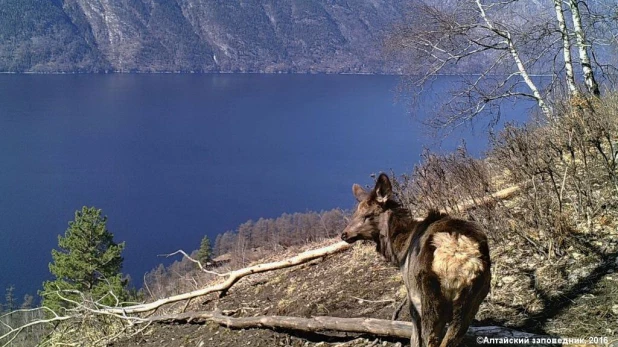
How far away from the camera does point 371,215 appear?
5418 mm

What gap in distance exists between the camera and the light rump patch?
390 centimetres

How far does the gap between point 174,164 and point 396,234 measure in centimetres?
8311

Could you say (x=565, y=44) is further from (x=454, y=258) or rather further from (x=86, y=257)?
(x=86, y=257)

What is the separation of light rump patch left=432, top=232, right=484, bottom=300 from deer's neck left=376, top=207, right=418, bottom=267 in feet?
2.99

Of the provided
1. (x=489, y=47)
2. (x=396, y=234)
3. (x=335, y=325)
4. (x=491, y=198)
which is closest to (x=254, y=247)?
(x=489, y=47)

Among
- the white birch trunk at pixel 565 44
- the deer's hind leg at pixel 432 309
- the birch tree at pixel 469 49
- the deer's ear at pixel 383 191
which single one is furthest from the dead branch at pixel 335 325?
the birch tree at pixel 469 49

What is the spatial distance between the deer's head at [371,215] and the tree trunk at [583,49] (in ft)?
23.5

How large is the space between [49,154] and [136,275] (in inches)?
1677

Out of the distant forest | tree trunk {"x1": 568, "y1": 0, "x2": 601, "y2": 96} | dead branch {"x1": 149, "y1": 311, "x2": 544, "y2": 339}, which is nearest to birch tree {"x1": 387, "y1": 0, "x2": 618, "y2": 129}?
tree trunk {"x1": 568, "y1": 0, "x2": 601, "y2": 96}

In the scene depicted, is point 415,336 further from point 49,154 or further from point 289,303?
point 49,154

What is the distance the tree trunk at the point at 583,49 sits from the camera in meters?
10.8

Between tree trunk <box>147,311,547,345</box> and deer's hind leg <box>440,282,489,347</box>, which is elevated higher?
deer's hind leg <box>440,282,489,347</box>

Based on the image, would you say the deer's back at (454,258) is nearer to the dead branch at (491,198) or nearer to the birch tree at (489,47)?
the dead branch at (491,198)

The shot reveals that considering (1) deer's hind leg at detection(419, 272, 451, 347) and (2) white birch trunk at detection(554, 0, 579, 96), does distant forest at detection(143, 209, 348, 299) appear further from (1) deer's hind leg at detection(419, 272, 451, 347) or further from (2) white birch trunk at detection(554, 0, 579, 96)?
(1) deer's hind leg at detection(419, 272, 451, 347)
